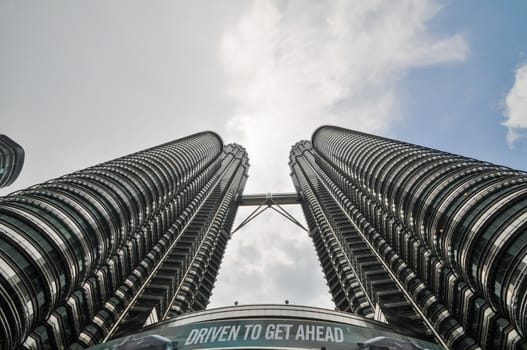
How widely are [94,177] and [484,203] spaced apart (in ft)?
172

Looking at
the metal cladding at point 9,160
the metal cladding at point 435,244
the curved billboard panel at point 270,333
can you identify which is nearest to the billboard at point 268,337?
the curved billboard panel at point 270,333

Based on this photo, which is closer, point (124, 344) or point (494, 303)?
point (124, 344)

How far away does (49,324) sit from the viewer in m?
34.3

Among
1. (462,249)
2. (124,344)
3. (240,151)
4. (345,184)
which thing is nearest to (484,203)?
(462,249)

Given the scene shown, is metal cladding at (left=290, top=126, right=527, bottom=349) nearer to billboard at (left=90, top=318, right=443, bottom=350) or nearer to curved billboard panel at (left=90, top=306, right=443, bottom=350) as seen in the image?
curved billboard panel at (left=90, top=306, right=443, bottom=350)

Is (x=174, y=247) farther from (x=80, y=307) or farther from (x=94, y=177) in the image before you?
(x=80, y=307)

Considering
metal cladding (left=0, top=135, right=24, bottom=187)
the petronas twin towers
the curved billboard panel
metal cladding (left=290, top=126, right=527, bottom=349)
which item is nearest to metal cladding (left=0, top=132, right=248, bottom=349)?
the petronas twin towers

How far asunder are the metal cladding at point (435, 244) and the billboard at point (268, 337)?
8.00 metres

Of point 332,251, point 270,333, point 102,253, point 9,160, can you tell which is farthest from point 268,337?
point 9,160

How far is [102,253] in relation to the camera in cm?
4316

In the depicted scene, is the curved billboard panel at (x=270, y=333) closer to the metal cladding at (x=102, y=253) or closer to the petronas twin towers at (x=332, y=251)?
the petronas twin towers at (x=332, y=251)

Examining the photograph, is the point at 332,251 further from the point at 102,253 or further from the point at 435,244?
the point at 102,253

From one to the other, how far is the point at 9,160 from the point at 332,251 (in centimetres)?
8866

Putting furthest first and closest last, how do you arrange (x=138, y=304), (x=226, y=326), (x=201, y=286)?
(x=201, y=286) < (x=138, y=304) < (x=226, y=326)
